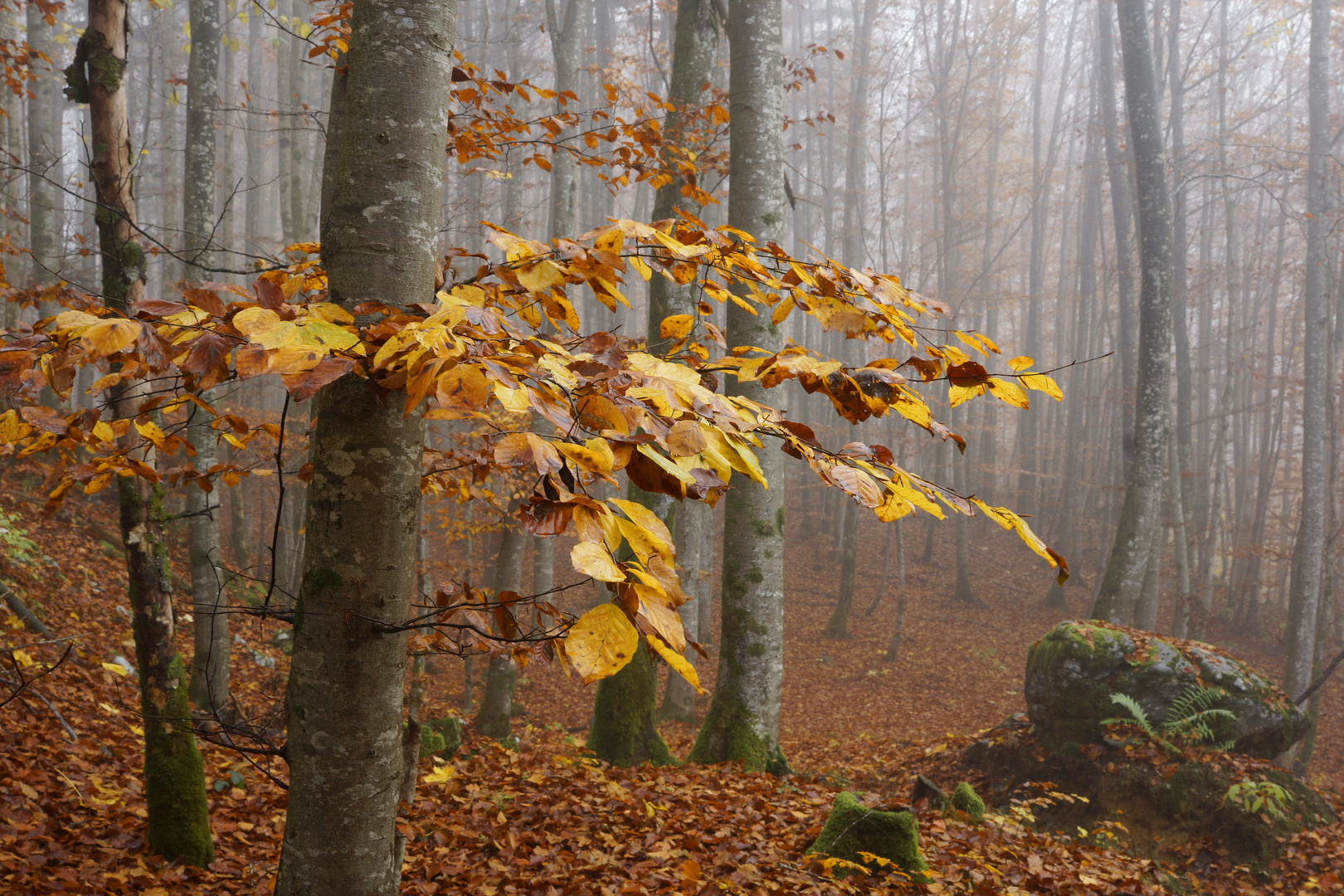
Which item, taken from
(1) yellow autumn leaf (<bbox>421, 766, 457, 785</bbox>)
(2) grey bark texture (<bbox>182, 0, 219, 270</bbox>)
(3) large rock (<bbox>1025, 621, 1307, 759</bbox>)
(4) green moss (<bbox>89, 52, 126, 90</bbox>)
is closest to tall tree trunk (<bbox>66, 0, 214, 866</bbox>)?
(4) green moss (<bbox>89, 52, 126, 90</bbox>)

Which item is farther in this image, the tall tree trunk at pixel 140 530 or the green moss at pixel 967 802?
the green moss at pixel 967 802

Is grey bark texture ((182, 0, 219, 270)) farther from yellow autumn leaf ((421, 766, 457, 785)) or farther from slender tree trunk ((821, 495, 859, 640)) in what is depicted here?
slender tree trunk ((821, 495, 859, 640))

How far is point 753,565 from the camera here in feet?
17.6

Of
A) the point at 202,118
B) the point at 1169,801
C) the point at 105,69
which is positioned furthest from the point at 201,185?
the point at 1169,801

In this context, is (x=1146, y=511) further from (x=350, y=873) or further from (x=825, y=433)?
(x=350, y=873)

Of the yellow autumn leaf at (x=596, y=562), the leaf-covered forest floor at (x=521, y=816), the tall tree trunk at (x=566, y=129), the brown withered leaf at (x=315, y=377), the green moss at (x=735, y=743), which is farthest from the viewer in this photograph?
the tall tree trunk at (x=566, y=129)

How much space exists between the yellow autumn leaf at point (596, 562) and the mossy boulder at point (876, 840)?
3.39 m

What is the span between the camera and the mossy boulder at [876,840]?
3.58 m

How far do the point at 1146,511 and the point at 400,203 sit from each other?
33.7ft

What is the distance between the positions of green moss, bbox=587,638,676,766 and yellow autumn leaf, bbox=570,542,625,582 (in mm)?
5065

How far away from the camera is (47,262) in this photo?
10688 mm

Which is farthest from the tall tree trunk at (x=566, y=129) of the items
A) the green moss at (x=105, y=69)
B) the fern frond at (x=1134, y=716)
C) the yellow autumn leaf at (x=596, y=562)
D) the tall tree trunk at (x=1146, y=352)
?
the yellow autumn leaf at (x=596, y=562)

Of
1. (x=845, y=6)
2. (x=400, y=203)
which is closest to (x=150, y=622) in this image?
(x=400, y=203)

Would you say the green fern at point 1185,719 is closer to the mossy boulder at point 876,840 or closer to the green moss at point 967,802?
the green moss at point 967,802
